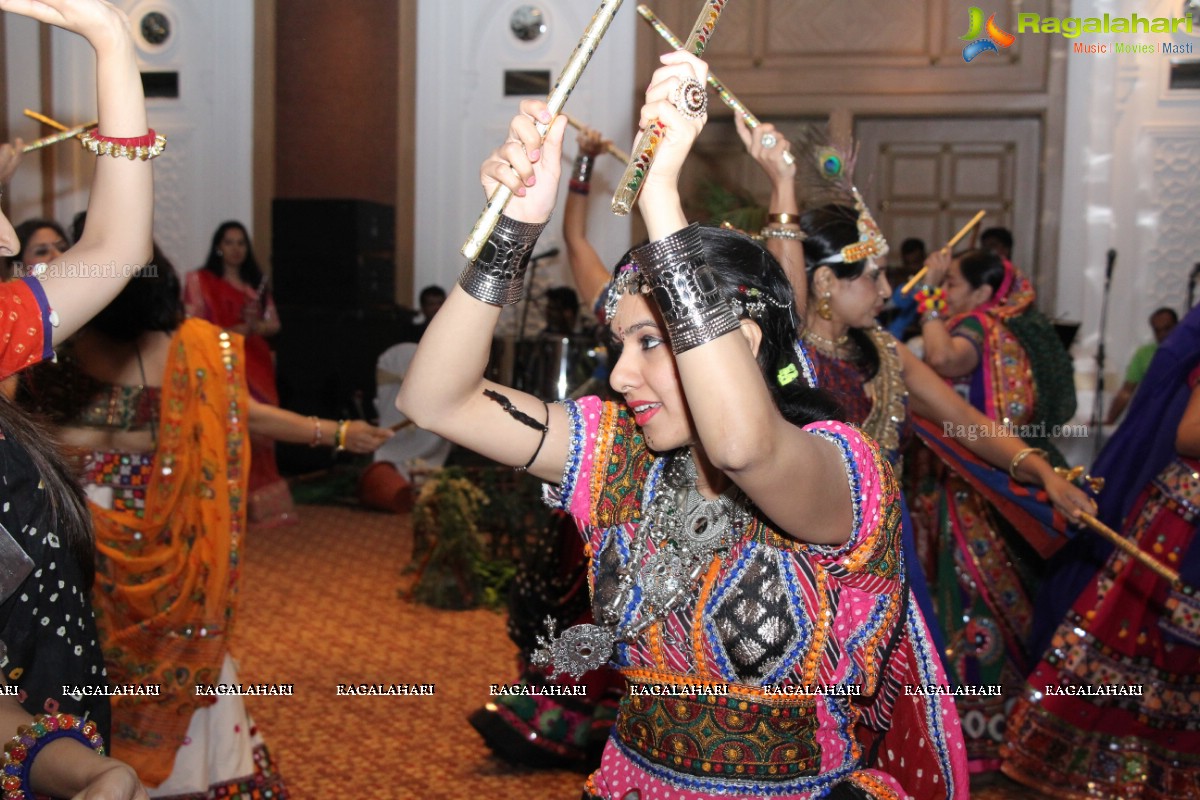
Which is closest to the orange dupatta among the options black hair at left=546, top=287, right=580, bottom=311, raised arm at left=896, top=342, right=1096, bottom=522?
raised arm at left=896, top=342, right=1096, bottom=522

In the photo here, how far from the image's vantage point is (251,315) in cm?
659

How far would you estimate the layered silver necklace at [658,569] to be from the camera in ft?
4.96

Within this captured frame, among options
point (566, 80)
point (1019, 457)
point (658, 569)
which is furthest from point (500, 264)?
point (1019, 457)

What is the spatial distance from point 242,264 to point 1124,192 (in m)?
5.27

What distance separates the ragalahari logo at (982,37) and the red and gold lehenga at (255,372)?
14.9 feet

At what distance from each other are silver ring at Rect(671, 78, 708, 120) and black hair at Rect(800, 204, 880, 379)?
1.52m

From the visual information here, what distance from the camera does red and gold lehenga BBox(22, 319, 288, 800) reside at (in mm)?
2699

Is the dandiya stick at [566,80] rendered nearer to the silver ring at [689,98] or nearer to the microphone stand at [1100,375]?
the silver ring at [689,98]

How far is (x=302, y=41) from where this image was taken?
8109mm

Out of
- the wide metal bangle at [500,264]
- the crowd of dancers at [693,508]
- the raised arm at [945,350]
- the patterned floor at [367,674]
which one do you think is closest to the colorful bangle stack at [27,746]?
the crowd of dancers at [693,508]

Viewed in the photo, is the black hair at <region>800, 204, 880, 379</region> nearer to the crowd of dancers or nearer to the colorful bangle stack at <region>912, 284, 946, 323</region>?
the crowd of dancers

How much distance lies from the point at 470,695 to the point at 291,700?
588 mm

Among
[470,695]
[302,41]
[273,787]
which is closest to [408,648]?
[470,695]

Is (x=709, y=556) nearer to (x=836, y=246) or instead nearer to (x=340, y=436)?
(x=836, y=246)
